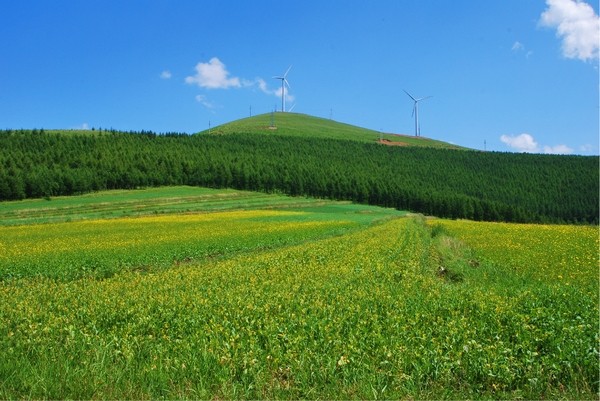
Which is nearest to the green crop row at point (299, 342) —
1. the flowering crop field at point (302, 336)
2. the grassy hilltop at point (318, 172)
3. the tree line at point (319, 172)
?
the flowering crop field at point (302, 336)

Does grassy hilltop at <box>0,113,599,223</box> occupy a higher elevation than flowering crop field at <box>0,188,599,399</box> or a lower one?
higher

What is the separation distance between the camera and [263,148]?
17238cm

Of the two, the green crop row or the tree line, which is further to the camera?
the tree line

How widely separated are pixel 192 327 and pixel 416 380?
5053 mm

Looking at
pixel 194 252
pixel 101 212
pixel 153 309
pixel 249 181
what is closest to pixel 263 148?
pixel 249 181

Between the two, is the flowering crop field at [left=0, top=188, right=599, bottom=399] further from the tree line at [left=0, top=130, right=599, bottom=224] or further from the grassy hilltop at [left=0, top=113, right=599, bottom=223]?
the grassy hilltop at [left=0, top=113, right=599, bottom=223]

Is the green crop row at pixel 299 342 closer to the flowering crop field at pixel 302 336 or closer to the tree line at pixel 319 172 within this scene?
the flowering crop field at pixel 302 336

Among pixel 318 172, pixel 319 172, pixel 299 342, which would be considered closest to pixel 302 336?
pixel 299 342

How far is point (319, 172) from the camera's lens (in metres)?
132

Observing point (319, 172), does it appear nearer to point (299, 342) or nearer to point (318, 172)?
point (318, 172)

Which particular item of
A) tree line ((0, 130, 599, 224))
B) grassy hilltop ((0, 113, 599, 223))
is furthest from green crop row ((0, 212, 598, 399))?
grassy hilltop ((0, 113, 599, 223))

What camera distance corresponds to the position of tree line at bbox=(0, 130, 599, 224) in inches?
4323

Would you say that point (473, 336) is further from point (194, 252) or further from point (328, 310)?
point (194, 252)

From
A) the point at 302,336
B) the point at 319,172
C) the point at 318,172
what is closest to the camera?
the point at 302,336
